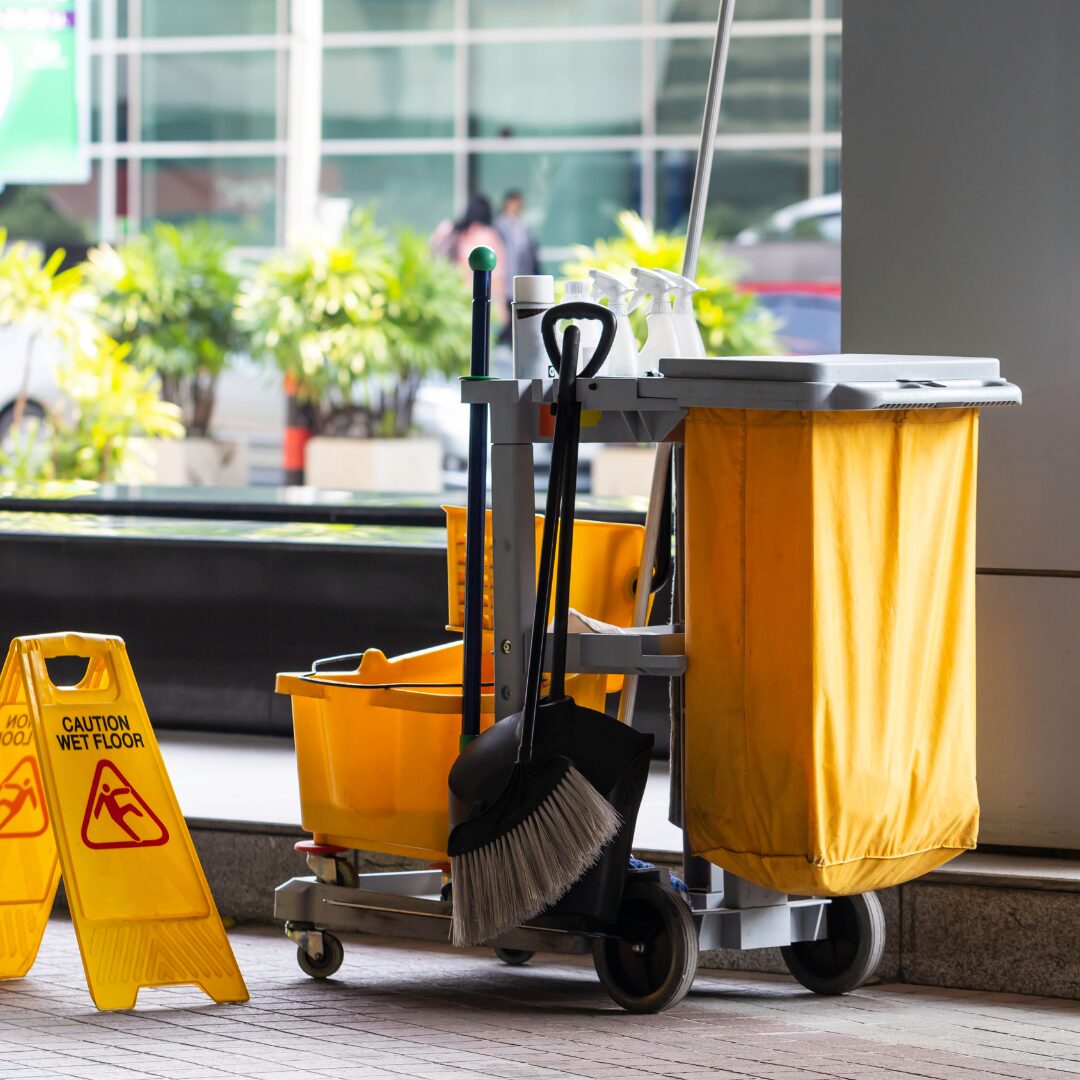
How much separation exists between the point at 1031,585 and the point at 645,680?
1590 mm

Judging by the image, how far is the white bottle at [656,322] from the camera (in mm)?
3893

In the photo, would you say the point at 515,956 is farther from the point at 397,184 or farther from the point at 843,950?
the point at 397,184

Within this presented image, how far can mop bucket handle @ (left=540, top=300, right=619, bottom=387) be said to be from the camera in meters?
3.68

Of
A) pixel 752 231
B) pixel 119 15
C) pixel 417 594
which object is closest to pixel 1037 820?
pixel 417 594

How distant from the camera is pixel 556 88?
24.4 m

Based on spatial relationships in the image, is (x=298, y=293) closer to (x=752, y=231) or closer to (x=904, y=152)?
(x=752, y=231)

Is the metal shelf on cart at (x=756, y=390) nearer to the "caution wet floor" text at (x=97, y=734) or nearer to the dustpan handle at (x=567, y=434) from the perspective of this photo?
the dustpan handle at (x=567, y=434)

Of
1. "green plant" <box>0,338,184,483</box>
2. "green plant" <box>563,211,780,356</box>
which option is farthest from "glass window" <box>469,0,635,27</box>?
"green plant" <box>0,338,184,483</box>

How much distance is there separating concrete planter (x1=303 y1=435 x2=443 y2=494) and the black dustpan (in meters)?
12.7

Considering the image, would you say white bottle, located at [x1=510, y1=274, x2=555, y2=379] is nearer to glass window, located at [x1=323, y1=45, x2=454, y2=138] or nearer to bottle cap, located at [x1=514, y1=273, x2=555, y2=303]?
bottle cap, located at [x1=514, y1=273, x2=555, y2=303]

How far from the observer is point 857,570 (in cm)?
359

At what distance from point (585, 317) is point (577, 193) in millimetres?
20634

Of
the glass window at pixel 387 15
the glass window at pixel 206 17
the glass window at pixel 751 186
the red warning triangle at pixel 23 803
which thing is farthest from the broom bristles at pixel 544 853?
the glass window at pixel 206 17

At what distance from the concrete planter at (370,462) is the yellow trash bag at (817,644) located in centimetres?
1271
